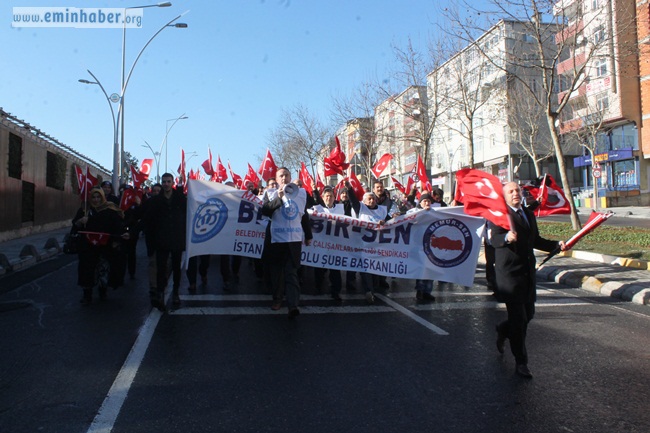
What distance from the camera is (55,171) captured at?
26.3 metres

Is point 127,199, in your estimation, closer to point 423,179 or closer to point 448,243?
point 423,179

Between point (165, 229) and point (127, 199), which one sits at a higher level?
point (127, 199)

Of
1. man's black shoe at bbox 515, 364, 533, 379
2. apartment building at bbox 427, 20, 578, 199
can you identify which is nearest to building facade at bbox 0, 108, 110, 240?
apartment building at bbox 427, 20, 578, 199

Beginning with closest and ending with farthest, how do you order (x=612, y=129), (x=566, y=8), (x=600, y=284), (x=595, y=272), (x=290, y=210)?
A: (x=290, y=210) < (x=600, y=284) < (x=595, y=272) < (x=566, y=8) < (x=612, y=129)

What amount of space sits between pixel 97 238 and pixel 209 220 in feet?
5.39

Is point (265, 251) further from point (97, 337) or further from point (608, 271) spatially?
point (608, 271)

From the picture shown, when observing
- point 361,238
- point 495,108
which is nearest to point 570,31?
point 361,238

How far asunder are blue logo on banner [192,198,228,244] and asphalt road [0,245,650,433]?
3.30 feet

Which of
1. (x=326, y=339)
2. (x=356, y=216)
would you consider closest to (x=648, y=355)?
(x=326, y=339)

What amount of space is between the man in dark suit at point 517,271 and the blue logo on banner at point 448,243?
332 centimetres

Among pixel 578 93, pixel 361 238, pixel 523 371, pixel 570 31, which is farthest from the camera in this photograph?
pixel 578 93

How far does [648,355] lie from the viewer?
5.22m

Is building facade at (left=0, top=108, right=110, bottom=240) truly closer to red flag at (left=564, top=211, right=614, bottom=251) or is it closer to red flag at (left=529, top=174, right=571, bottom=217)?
red flag at (left=529, top=174, right=571, bottom=217)

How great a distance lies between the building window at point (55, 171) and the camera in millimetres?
25484
